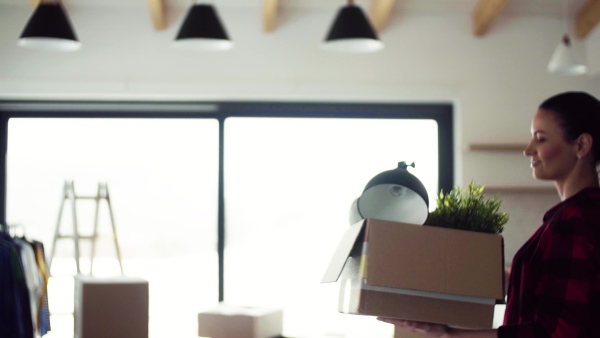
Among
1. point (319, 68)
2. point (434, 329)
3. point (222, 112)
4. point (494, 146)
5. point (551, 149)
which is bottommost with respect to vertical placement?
point (434, 329)

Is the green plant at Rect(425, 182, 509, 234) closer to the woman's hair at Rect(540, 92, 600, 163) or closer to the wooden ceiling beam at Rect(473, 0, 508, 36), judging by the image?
the woman's hair at Rect(540, 92, 600, 163)

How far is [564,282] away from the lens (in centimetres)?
127

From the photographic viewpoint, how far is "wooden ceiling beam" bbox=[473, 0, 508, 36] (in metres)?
5.03

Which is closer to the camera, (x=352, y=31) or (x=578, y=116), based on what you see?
(x=578, y=116)

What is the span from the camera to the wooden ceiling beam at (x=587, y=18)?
17.0ft

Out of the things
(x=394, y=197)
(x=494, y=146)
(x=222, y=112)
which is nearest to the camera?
(x=394, y=197)

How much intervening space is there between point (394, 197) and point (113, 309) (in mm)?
2230

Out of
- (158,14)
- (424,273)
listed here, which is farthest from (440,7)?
(424,273)

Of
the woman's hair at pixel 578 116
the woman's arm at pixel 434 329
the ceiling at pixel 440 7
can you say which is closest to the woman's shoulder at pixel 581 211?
the woman's hair at pixel 578 116

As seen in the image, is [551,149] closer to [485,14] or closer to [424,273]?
[424,273]

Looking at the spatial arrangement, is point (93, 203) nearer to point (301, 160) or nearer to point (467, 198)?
point (301, 160)

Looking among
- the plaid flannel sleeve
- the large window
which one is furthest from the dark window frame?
the plaid flannel sleeve

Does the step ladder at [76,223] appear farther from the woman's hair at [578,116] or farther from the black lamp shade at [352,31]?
the woman's hair at [578,116]

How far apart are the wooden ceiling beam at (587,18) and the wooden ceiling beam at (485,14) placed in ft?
1.98
